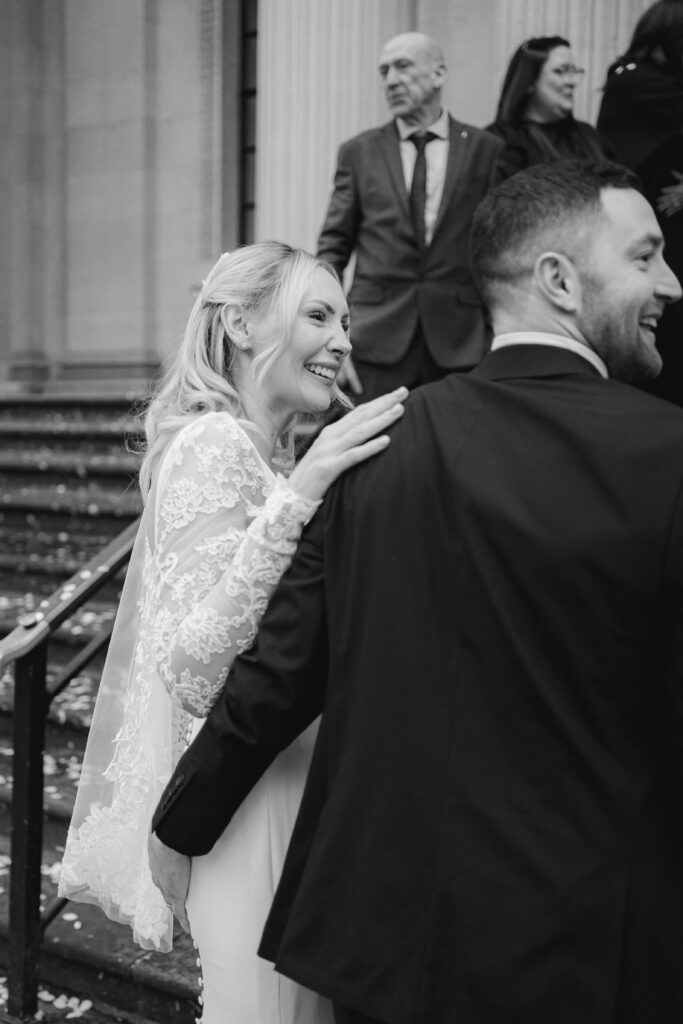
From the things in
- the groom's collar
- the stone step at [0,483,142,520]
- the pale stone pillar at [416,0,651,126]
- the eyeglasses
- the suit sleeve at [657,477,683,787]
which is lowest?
the stone step at [0,483,142,520]

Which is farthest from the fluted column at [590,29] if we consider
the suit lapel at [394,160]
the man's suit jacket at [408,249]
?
the suit lapel at [394,160]

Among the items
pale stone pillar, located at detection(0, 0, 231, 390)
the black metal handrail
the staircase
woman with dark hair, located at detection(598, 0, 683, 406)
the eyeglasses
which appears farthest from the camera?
pale stone pillar, located at detection(0, 0, 231, 390)

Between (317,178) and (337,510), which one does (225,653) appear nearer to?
(337,510)

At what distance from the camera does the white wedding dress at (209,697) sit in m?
1.67

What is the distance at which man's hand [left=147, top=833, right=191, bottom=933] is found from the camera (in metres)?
1.83

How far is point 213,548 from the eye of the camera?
1.82 m

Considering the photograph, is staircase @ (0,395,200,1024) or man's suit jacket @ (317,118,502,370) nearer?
staircase @ (0,395,200,1024)

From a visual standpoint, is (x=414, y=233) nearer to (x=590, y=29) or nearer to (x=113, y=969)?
(x=590, y=29)

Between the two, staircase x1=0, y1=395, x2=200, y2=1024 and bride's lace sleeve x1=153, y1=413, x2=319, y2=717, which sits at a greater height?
bride's lace sleeve x1=153, y1=413, x2=319, y2=717

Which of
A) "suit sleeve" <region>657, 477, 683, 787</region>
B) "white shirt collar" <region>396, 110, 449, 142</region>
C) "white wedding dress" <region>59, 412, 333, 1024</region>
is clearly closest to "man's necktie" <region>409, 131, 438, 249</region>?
"white shirt collar" <region>396, 110, 449, 142</region>

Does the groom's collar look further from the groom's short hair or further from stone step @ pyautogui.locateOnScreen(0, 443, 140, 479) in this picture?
→ stone step @ pyautogui.locateOnScreen(0, 443, 140, 479)

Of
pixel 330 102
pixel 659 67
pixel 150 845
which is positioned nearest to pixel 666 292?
pixel 150 845

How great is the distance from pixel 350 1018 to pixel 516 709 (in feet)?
1.69

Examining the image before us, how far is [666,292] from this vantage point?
1485 mm
